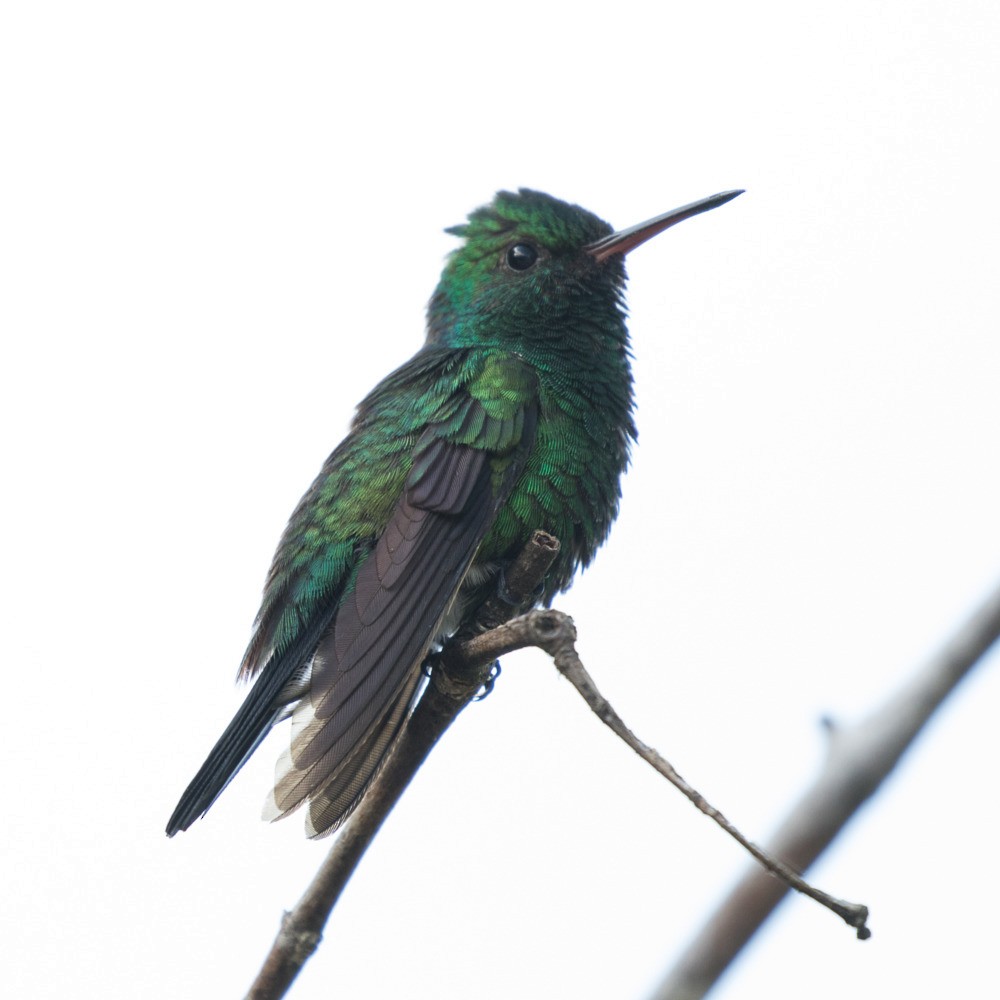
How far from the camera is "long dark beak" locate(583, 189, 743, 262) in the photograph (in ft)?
19.7

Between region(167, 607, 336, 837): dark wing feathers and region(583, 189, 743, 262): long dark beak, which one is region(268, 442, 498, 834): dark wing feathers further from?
region(583, 189, 743, 262): long dark beak

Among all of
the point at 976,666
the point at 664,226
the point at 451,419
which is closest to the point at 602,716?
the point at 976,666

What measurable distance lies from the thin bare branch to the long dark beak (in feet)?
11.9

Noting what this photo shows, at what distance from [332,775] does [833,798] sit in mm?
2190

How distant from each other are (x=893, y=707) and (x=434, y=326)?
4237 millimetres

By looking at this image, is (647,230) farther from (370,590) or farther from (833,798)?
(833,798)

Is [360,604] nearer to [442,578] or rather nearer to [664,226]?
[442,578]

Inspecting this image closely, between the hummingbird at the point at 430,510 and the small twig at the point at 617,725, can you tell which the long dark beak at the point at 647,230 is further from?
the small twig at the point at 617,725

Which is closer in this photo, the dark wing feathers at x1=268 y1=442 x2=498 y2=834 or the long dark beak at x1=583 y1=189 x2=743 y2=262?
the dark wing feathers at x1=268 y1=442 x2=498 y2=834

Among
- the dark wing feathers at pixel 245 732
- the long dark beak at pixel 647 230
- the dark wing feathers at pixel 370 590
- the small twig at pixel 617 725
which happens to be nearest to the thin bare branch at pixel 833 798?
the small twig at pixel 617 725

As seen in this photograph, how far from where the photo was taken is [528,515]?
5.23 m

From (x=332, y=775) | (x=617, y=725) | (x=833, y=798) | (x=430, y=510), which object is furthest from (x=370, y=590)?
(x=833, y=798)

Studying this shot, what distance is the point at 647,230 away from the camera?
6.17 m

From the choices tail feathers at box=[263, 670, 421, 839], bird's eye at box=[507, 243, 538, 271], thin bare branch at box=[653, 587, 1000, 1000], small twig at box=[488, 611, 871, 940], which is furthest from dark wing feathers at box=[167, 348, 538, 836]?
thin bare branch at box=[653, 587, 1000, 1000]
